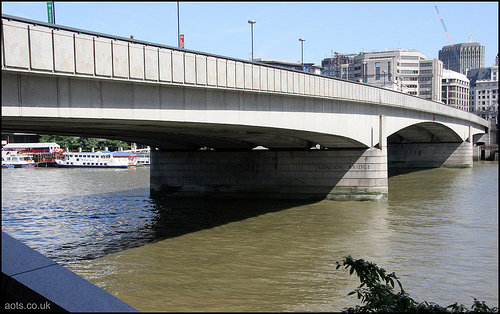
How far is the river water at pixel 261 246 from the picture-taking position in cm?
1070

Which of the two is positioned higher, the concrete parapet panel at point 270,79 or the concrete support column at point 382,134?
the concrete parapet panel at point 270,79

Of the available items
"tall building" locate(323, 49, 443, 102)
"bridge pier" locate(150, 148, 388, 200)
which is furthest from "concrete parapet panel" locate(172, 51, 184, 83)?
"tall building" locate(323, 49, 443, 102)

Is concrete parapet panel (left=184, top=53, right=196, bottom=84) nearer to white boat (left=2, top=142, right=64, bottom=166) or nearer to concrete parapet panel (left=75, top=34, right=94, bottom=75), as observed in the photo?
concrete parapet panel (left=75, top=34, right=94, bottom=75)

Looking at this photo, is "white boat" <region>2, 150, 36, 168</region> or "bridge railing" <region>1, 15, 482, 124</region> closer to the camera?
"bridge railing" <region>1, 15, 482, 124</region>

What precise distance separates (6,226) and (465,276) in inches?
709

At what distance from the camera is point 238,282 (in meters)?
11.8

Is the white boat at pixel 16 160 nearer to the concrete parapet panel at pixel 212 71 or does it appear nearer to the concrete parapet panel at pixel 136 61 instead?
the concrete parapet panel at pixel 212 71

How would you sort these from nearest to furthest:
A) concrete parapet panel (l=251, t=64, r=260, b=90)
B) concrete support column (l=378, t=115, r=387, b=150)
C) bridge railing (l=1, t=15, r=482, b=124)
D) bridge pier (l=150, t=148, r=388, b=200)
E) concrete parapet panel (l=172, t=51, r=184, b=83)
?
bridge railing (l=1, t=15, r=482, b=124), concrete parapet panel (l=172, t=51, r=184, b=83), concrete parapet panel (l=251, t=64, r=260, b=90), bridge pier (l=150, t=148, r=388, b=200), concrete support column (l=378, t=115, r=387, b=150)

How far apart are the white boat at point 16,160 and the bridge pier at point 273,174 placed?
47.6 m

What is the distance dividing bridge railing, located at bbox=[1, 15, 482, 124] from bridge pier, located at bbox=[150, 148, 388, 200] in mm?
7400

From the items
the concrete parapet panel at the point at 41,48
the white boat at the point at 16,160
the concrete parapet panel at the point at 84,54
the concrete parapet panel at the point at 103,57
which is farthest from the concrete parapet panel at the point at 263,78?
the white boat at the point at 16,160

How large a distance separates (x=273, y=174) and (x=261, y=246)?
1182 cm

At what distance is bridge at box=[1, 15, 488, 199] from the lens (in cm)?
1061

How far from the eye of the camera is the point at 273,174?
27.6m
